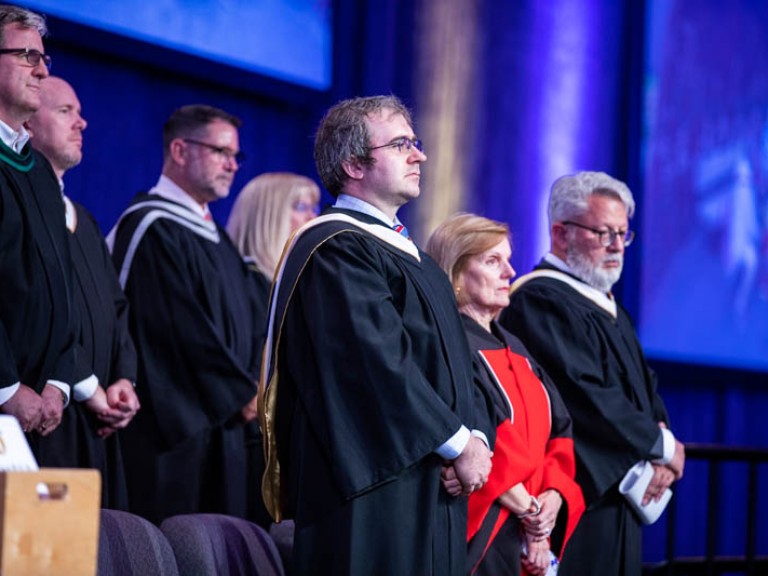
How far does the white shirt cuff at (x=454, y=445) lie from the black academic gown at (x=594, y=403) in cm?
122

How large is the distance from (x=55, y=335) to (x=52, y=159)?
1015 millimetres

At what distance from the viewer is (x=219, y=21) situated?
19.8 feet

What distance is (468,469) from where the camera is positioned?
3.31m

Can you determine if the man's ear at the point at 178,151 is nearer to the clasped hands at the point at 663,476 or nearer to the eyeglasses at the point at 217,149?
the eyeglasses at the point at 217,149

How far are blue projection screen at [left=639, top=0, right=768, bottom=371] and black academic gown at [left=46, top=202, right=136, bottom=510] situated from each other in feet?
12.6

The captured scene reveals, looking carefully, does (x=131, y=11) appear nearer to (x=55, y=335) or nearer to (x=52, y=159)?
(x=52, y=159)

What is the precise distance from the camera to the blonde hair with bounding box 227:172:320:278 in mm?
5430

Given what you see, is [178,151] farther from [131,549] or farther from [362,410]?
[131,549]

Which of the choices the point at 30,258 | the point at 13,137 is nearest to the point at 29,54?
the point at 13,137

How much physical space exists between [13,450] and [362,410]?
46.1 inches

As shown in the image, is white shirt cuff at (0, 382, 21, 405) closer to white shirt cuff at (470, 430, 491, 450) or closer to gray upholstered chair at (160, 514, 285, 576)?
gray upholstered chair at (160, 514, 285, 576)

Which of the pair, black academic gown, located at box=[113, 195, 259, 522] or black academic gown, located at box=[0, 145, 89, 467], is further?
black academic gown, located at box=[113, 195, 259, 522]

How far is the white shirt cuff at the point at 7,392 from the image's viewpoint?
130 inches

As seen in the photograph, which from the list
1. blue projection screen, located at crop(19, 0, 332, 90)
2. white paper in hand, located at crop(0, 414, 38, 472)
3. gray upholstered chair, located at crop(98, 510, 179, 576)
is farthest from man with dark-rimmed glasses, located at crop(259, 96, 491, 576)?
blue projection screen, located at crop(19, 0, 332, 90)
